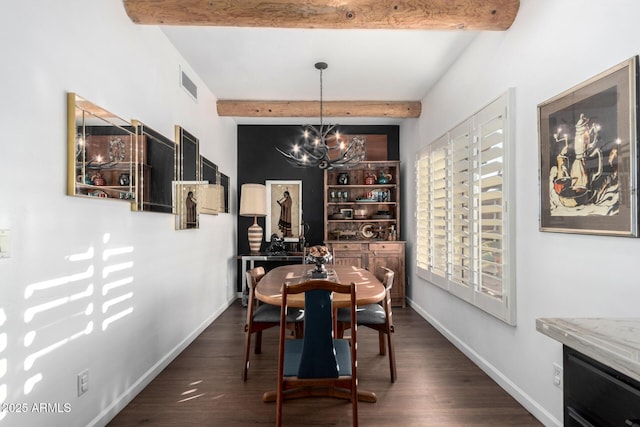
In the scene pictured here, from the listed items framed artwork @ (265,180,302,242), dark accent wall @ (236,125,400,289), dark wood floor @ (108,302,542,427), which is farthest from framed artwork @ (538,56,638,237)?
framed artwork @ (265,180,302,242)

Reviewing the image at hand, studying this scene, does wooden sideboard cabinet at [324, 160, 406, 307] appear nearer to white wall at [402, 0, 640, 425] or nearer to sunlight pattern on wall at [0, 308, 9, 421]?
white wall at [402, 0, 640, 425]

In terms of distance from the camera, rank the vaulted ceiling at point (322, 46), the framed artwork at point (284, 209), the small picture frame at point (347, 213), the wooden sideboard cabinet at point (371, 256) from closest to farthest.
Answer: the vaulted ceiling at point (322, 46)
the wooden sideboard cabinet at point (371, 256)
the small picture frame at point (347, 213)
the framed artwork at point (284, 209)

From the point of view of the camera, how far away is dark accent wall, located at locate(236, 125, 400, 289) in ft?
19.9

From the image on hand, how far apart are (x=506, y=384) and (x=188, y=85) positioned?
3.87 m

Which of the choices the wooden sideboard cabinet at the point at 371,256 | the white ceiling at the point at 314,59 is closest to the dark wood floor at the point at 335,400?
the wooden sideboard cabinet at the point at 371,256

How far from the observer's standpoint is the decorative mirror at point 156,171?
2.68m

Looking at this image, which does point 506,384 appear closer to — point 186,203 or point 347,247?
point 347,247

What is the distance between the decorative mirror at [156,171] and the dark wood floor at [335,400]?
1.36m

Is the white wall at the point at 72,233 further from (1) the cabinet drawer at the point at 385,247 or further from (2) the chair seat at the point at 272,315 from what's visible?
(1) the cabinet drawer at the point at 385,247

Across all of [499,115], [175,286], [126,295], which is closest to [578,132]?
[499,115]

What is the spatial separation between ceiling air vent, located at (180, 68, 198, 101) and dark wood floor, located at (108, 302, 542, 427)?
257cm

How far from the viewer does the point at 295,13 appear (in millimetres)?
2561

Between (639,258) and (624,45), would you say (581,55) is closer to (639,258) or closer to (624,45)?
(624,45)

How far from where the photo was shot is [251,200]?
18.2 feet
